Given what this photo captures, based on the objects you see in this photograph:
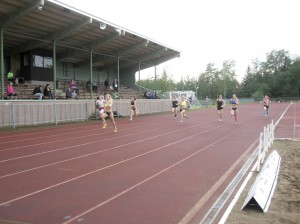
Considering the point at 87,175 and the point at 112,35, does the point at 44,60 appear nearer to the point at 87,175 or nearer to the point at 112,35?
the point at 112,35

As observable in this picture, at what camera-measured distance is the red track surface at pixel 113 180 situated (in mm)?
5242

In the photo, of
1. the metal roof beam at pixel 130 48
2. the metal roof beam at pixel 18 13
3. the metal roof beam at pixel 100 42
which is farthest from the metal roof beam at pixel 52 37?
the metal roof beam at pixel 130 48

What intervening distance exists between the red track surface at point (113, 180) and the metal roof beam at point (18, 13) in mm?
10430

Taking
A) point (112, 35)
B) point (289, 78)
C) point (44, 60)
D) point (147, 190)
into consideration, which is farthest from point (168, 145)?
point (289, 78)

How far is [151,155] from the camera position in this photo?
34.1 ft

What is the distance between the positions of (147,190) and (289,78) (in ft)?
359

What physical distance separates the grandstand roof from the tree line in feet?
219

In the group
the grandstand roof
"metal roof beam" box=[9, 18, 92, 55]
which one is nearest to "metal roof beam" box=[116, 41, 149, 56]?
the grandstand roof

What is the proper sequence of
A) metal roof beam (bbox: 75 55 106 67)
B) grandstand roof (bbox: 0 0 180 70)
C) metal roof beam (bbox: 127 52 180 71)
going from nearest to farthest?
1. grandstand roof (bbox: 0 0 180 70)
2. metal roof beam (bbox: 75 55 106 67)
3. metal roof beam (bbox: 127 52 180 71)

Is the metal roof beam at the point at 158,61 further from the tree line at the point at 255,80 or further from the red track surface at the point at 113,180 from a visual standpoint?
the tree line at the point at 255,80

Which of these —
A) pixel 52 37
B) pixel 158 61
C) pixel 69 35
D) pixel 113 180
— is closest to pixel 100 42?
pixel 69 35

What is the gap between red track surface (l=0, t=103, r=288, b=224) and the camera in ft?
17.2

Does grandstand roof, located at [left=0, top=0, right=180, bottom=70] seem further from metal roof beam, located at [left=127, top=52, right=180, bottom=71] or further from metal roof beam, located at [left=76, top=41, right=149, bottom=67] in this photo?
metal roof beam, located at [left=127, top=52, right=180, bottom=71]

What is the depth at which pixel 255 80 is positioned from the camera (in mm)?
119250
